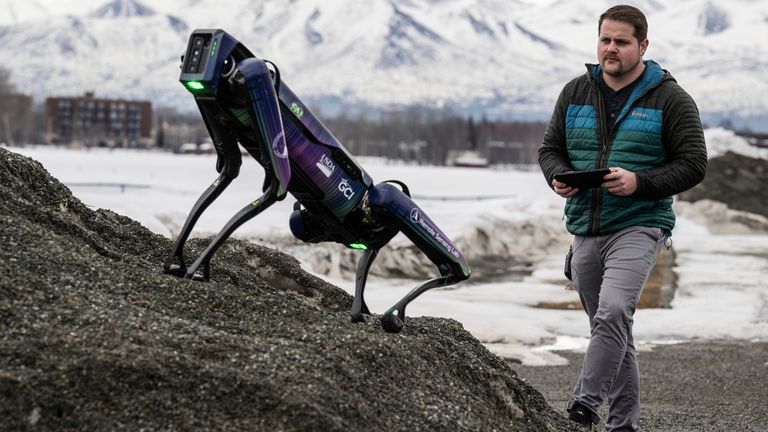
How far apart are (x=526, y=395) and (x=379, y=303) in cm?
1010

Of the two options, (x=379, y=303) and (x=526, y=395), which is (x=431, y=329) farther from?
(x=379, y=303)

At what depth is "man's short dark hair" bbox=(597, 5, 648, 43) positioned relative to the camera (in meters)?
6.96

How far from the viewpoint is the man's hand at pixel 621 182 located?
22.1 ft

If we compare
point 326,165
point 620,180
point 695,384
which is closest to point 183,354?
point 326,165

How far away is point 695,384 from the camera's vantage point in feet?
37.6

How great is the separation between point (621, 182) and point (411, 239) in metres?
1.25

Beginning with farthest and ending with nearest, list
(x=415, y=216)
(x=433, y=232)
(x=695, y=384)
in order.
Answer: (x=695, y=384), (x=433, y=232), (x=415, y=216)

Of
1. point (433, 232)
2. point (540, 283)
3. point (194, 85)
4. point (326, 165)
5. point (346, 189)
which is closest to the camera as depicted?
point (194, 85)

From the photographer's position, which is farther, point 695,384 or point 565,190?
point 695,384

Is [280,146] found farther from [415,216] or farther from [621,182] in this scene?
[621,182]

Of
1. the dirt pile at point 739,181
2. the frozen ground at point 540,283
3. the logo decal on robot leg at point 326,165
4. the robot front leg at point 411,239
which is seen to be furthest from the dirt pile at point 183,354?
the dirt pile at point 739,181

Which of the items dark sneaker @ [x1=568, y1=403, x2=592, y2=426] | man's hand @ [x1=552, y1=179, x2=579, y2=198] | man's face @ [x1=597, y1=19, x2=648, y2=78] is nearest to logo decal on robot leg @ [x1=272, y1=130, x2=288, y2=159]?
man's hand @ [x1=552, y1=179, x2=579, y2=198]

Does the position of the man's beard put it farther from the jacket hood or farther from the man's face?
the jacket hood

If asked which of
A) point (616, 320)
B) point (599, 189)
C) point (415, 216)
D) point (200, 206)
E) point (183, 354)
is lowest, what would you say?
point (183, 354)
